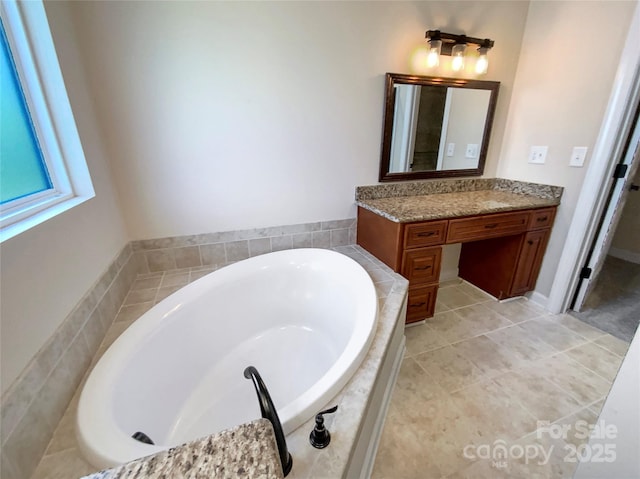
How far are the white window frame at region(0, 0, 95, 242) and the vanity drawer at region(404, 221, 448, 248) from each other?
1708 mm

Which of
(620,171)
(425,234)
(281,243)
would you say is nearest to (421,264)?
(425,234)

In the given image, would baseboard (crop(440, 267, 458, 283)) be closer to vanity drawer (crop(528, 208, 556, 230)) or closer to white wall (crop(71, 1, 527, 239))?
vanity drawer (crop(528, 208, 556, 230))

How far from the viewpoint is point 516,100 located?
7.49 ft

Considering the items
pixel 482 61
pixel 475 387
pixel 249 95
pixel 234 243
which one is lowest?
pixel 475 387

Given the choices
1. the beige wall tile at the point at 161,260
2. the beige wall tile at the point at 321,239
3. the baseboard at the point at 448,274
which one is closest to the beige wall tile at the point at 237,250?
the beige wall tile at the point at 161,260

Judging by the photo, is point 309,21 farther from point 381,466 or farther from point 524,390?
point 524,390

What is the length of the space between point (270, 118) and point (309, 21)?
61 cm

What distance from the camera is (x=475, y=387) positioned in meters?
1.59

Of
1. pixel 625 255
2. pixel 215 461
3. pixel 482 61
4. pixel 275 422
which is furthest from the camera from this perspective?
pixel 625 255

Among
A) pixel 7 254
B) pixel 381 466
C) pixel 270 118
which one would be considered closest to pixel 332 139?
pixel 270 118

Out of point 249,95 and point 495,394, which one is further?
point 249,95

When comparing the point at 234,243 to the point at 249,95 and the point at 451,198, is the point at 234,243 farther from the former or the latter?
the point at 451,198

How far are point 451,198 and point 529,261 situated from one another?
2.62ft

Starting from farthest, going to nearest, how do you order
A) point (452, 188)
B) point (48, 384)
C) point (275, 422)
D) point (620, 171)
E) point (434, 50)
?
point (452, 188) → point (434, 50) → point (620, 171) → point (48, 384) → point (275, 422)
